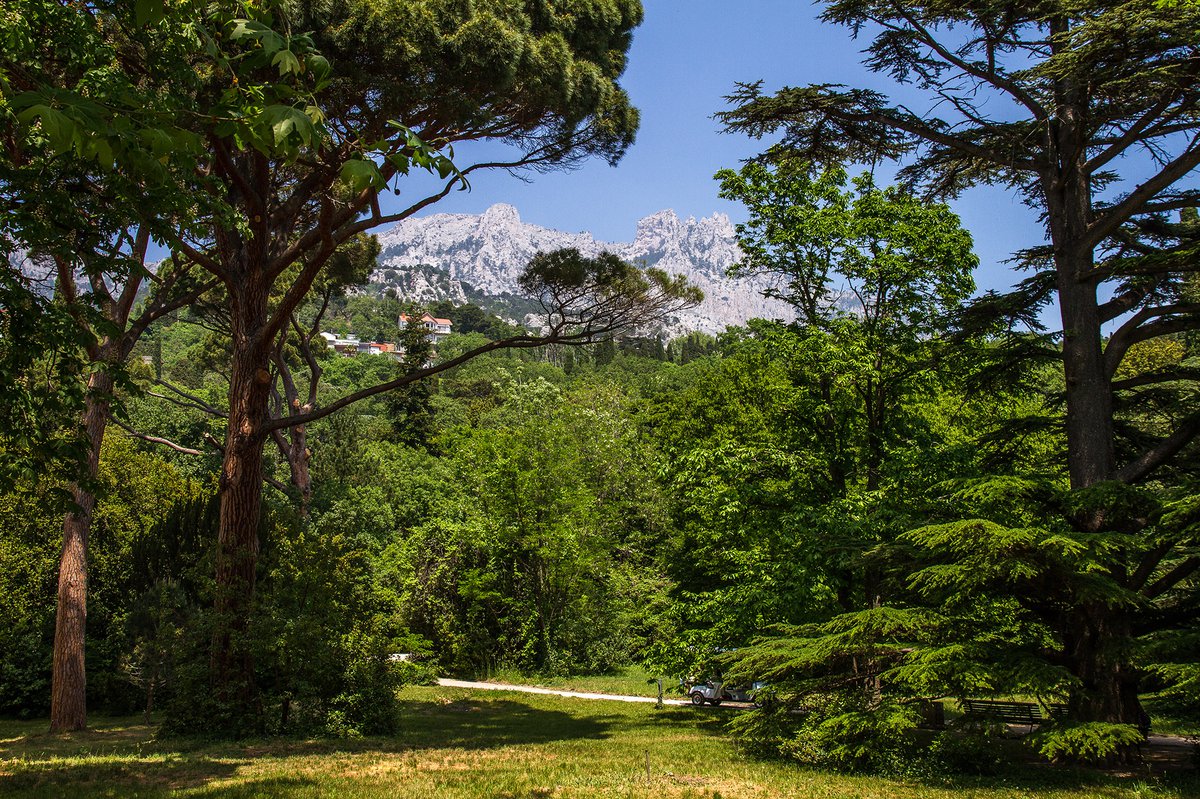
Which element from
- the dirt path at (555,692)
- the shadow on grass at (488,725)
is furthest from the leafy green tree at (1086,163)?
the dirt path at (555,692)

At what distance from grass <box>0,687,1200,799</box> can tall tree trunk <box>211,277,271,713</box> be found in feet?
3.90

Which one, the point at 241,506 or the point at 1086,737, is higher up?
the point at 241,506

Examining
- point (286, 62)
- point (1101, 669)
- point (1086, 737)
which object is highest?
point (286, 62)

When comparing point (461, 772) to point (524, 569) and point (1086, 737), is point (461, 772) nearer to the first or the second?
point (1086, 737)

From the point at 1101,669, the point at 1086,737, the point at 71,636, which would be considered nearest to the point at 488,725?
the point at 71,636

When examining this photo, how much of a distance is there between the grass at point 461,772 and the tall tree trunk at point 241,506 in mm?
1189

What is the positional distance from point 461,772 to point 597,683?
18.3 metres

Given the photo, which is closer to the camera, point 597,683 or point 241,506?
point 241,506

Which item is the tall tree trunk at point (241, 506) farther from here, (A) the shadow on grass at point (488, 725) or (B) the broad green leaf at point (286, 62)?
(B) the broad green leaf at point (286, 62)

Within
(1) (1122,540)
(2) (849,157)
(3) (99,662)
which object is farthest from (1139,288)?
(3) (99,662)

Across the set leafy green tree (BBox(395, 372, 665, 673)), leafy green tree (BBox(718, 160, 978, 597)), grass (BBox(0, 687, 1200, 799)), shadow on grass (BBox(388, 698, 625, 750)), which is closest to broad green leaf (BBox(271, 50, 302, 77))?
grass (BBox(0, 687, 1200, 799))

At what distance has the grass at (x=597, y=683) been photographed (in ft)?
80.7

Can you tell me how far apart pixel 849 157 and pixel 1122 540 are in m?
8.04

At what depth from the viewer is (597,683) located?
26141 mm
